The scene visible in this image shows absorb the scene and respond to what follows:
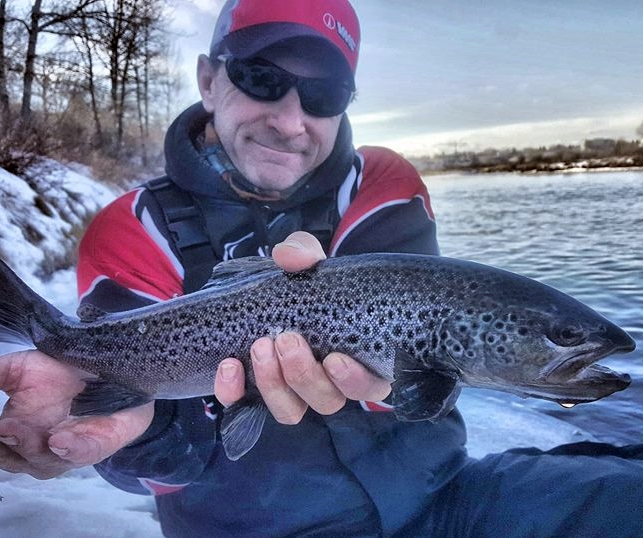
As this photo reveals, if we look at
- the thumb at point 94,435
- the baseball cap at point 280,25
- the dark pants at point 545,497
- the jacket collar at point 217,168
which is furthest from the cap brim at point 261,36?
the dark pants at point 545,497

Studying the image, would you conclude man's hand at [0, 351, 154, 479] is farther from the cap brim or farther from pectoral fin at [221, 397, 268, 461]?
the cap brim

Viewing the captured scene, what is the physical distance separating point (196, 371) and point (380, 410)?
39 cm

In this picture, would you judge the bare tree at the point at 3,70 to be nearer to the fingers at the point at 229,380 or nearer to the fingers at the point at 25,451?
the fingers at the point at 25,451

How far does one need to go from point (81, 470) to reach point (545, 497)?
0.84 meters

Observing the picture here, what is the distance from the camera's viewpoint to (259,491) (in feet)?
3.34

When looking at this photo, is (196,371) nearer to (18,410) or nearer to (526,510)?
(18,410)

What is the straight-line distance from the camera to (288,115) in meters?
0.93

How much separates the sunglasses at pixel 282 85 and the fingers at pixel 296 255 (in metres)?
0.29

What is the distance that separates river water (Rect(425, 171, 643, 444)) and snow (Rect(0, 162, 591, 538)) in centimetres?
5

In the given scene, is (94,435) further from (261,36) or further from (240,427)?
(261,36)

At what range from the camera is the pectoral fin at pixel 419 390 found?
0.65 m

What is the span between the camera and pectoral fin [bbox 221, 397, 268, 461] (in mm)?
757

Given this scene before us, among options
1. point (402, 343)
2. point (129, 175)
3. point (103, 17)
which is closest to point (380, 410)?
point (402, 343)

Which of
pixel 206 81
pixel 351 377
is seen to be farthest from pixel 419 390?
pixel 206 81
